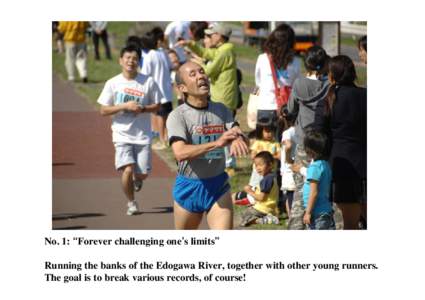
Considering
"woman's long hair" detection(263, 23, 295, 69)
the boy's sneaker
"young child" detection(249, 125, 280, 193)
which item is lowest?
the boy's sneaker

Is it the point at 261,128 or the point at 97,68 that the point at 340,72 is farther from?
the point at 97,68

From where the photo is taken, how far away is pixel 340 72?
8898 millimetres

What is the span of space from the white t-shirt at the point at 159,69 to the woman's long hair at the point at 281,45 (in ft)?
13.3

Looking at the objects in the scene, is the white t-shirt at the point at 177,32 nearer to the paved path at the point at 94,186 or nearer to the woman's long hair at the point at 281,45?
the paved path at the point at 94,186

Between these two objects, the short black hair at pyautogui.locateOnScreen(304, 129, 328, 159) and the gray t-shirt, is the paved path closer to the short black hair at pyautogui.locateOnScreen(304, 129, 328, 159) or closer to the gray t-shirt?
the short black hair at pyautogui.locateOnScreen(304, 129, 328, 159)

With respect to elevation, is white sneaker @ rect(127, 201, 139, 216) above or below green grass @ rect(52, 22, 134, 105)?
below

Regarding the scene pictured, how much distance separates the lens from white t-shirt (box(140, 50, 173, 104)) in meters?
15.2

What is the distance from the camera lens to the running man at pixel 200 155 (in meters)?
7.71

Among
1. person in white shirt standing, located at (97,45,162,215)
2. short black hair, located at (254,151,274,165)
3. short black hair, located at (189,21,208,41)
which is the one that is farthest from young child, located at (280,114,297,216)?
short black hair, located at (189,21,208,41)

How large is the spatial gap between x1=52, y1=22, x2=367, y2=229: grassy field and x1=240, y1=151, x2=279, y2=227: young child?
0.12m

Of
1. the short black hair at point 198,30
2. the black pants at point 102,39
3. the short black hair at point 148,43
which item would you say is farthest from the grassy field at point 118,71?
the short black hair at point 198,30

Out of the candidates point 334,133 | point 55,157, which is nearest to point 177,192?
point 334,133

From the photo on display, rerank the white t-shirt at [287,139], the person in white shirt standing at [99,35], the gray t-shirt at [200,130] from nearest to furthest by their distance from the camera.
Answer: the gray t-shirt at [200,130], the white t-shirt at [287,139], the person in white shirt standing at [99,35]

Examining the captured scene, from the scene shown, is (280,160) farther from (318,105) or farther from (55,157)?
(55,157)
